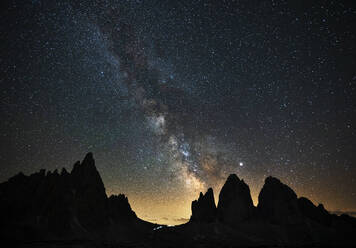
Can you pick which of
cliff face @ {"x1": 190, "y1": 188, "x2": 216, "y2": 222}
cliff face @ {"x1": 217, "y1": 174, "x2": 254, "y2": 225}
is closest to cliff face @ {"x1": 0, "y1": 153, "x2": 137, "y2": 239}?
cliff face @ {"x1": 190, "y1": 188, "x2": 216, "y2": 222}

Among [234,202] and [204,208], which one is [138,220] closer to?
[204,208]

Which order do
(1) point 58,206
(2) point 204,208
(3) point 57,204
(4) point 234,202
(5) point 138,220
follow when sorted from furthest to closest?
(5) point 138,220 → (4) point 234,202 → (2) point 204,208 → (3) point 57,204 → (1) point 58,206

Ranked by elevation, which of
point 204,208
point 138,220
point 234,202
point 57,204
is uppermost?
point 234,202

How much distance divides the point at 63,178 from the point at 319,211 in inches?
5479

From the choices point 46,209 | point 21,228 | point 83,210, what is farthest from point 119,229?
point 21,228

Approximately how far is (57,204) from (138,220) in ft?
176

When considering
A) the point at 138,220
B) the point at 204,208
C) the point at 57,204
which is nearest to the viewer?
the point at 57,204

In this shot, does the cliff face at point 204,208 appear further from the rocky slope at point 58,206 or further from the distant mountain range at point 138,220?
the rocky slope at point 58,206

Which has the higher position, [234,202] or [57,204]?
[234,202]

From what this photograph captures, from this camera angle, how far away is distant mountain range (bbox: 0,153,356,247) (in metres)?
95.6

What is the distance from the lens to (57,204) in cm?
10200

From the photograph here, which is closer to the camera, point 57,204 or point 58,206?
point 58,206

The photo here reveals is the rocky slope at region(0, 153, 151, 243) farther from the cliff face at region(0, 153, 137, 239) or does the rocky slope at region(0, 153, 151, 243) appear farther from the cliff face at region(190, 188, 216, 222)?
the cliff face at region(190, 188, 216, 222)

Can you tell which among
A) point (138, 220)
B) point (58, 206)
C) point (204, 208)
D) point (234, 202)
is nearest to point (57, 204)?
point (58, 206)
